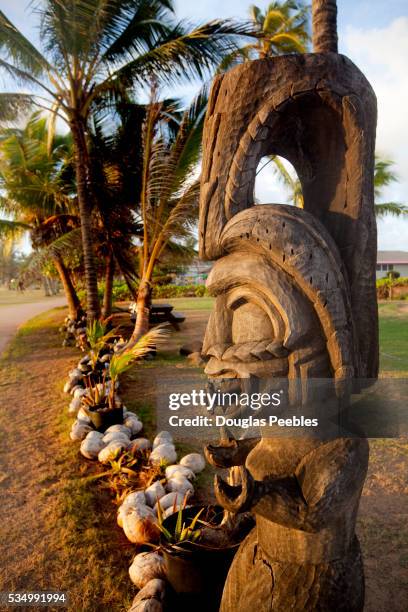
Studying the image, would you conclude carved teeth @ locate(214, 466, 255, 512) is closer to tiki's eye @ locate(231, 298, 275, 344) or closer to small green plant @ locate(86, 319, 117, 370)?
tiki's eye @ locate(231, 298, 275, 344)

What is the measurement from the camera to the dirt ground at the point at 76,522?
7.32ft

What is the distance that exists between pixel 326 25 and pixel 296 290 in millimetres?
923

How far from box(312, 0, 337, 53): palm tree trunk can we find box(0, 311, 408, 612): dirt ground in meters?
2.42

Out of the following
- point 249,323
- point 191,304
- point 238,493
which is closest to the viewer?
point 238,493

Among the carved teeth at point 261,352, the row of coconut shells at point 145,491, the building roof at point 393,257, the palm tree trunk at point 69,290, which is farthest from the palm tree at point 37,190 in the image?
the building roof at point 393,257

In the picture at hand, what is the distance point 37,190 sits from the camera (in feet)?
31.3

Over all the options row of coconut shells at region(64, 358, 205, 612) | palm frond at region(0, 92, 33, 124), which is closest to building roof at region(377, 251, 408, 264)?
palm frond at region(0, 92, 33, 124)

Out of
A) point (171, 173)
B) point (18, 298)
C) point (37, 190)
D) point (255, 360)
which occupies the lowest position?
point (18, 298)

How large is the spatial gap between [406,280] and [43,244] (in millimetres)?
14605

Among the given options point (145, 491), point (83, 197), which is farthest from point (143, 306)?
point (145, 491)

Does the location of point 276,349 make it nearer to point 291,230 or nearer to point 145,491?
point 291,230

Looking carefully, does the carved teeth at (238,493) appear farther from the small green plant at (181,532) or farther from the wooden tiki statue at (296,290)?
the small green plant at (181,532)

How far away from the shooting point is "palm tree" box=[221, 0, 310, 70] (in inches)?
299

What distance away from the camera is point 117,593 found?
7.14ft
